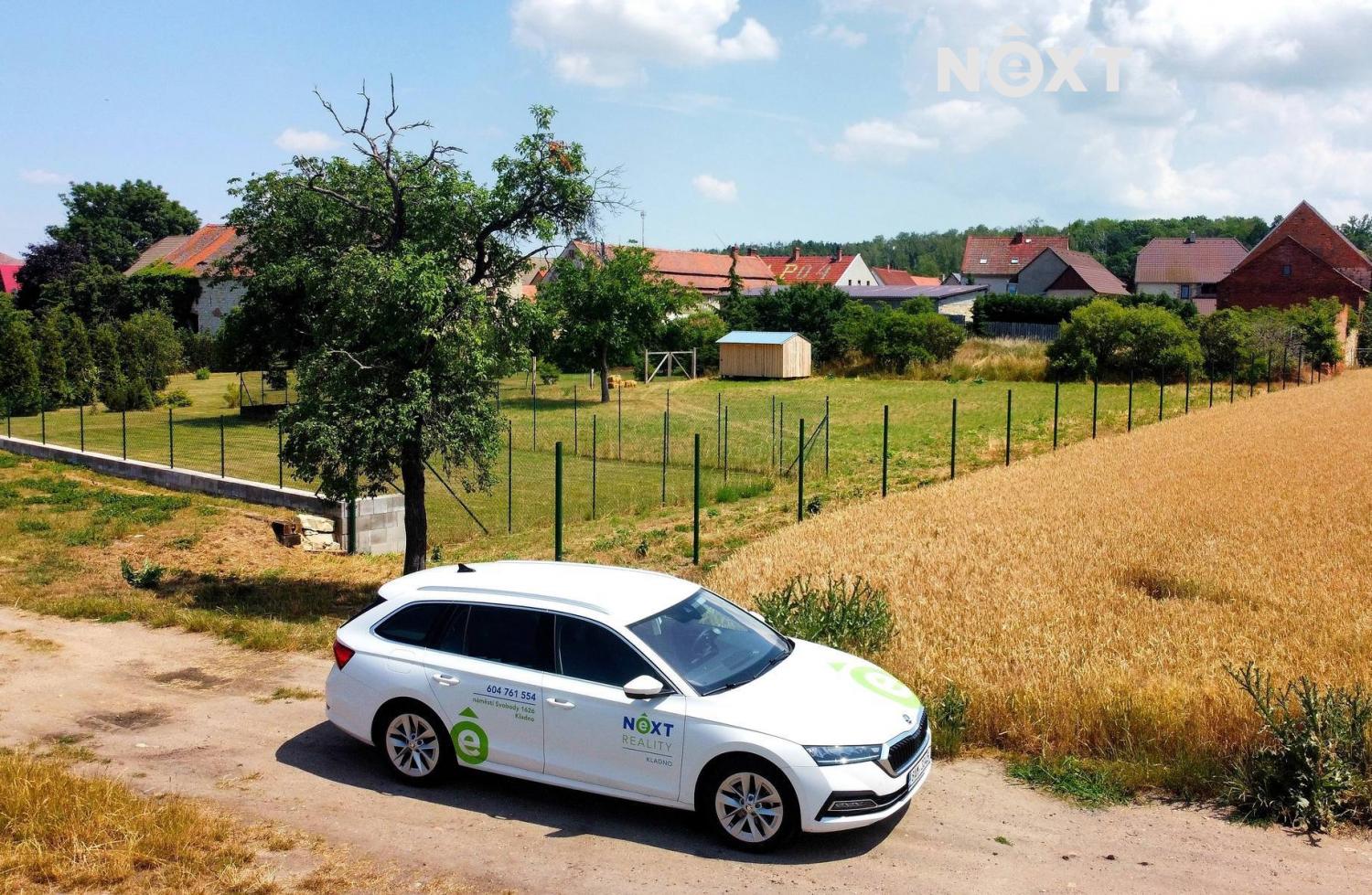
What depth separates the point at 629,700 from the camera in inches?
279

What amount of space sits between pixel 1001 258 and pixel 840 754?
99293 millimetres

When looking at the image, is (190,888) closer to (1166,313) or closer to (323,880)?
(323,880)

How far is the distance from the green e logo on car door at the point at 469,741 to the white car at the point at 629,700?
1cm

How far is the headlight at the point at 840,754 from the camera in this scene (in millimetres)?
6586

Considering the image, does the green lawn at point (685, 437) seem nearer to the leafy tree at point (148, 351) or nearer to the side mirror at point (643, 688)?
the leafy tree at point (148, 351)

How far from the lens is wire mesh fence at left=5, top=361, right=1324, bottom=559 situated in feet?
79.1

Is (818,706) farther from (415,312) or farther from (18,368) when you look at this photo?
(18,368)

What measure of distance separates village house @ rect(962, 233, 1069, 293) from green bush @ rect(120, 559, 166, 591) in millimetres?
86443

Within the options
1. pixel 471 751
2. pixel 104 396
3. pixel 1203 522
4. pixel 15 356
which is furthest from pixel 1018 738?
pixel 104 396

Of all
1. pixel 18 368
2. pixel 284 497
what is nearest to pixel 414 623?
pixel 284 497

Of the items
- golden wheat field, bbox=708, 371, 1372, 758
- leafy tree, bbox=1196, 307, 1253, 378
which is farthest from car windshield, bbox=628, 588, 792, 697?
leafy tree, bbox=1196, 307, 1253, 378

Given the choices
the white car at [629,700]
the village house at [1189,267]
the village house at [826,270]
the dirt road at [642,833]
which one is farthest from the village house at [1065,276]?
the white car at [629,700]

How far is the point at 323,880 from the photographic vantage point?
6.30 meters

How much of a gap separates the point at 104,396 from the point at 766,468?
33106mm
